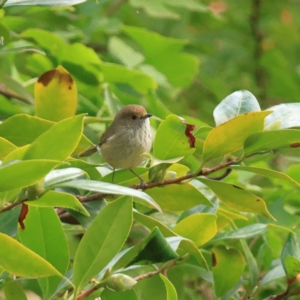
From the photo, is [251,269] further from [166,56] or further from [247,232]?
[166,56]

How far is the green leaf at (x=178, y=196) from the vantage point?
1.19m

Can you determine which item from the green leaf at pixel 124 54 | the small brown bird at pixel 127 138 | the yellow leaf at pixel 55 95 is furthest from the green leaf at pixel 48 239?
the green leaf at pixel 124 54

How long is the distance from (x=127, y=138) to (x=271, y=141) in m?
0.94

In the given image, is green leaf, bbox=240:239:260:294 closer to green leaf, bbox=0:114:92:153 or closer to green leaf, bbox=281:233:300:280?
green leaf, bbox=281:233:300:280

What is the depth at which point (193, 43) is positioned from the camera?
328 centimetres

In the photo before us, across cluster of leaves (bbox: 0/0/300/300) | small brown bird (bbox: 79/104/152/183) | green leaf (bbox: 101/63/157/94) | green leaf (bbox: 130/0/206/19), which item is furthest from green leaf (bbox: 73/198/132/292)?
green leaf (bbox: 130/0/206/19)

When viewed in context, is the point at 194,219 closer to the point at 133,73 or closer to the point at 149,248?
the point at 149,248

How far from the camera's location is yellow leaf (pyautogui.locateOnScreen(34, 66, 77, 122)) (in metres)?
1.32

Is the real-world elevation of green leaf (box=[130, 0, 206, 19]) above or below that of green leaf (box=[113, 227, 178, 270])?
below

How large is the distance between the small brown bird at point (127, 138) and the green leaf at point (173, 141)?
52cm

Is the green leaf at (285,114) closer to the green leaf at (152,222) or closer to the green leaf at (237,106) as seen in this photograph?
the green leaf at (237,106)

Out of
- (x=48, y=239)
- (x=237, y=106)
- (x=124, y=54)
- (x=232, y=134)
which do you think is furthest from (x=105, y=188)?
(x=124, y=54)

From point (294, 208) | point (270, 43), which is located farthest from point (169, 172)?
point (270, 43)

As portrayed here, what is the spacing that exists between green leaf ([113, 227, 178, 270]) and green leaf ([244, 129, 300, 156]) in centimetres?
25
